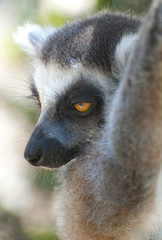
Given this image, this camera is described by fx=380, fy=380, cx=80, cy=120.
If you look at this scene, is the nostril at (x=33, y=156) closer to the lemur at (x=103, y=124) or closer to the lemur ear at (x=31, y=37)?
the lemur at (x=103, y=124)

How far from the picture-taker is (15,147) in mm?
4219

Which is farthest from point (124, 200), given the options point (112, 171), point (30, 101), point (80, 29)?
point (30, 101)

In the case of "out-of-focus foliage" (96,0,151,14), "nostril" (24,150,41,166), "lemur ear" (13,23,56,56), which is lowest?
"nostril" (24,150,41,166)

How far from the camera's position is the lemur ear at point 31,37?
297 cm

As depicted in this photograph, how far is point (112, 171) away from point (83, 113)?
62cm

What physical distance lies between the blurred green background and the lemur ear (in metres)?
0.88

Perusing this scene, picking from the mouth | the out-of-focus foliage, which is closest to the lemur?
the mouth

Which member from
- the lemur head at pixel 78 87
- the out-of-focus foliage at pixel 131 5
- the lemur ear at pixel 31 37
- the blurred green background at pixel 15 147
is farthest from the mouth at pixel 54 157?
the blurred green background at pixel 15 147

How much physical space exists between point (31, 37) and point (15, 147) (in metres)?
1.54

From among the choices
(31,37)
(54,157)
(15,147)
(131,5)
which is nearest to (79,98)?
(54,157)

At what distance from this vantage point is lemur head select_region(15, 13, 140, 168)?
2.19 meters

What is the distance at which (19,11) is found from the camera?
493cm

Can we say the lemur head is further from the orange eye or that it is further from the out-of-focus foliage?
the out-of-focus foliage

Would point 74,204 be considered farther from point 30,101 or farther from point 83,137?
point 30,101
